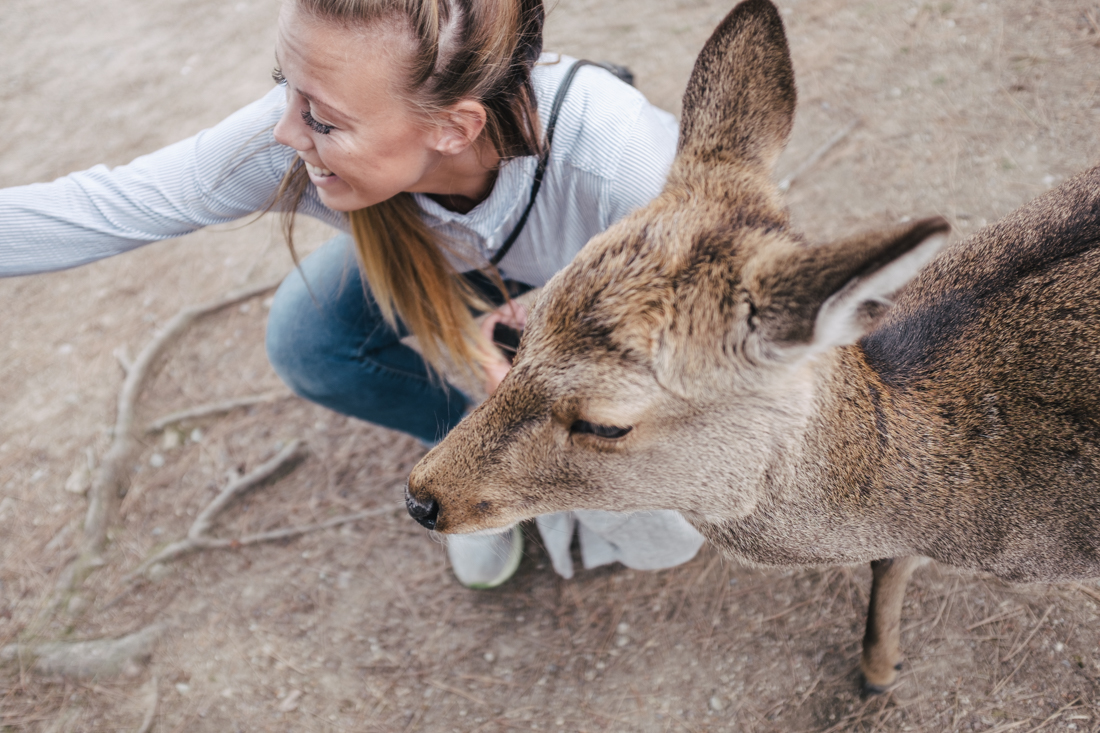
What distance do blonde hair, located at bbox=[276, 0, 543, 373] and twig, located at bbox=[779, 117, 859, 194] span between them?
7.26 ft

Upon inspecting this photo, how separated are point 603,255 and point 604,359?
26cm

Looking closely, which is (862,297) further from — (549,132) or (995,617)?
(995,617)

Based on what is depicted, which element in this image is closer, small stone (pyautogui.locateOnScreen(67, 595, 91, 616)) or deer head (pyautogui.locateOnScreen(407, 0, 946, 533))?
deer head (pyautogui.locateOnScreen(407, 0, 946, 533))

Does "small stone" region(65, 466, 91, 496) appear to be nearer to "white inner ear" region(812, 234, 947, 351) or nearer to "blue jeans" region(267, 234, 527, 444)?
"blue jeans" region(267, 234, 527, 444)

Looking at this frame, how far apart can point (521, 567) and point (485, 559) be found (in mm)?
224

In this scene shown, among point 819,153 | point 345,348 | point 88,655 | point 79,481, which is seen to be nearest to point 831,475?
point 345,348

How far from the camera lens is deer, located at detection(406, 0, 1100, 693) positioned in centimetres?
165

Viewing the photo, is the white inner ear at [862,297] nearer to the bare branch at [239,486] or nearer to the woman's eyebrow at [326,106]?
the woman's eyebrow at [326,106]

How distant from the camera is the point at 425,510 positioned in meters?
1.92

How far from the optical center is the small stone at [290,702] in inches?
118

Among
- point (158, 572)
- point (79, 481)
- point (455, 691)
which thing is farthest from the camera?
point (79, 481)

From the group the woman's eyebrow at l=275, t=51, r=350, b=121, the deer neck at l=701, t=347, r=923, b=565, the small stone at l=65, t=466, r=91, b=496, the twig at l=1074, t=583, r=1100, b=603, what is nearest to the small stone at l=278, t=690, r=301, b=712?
the small stone at l=65, t=466, r=91, b=496

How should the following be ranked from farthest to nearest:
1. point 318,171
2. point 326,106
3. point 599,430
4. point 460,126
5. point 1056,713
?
1. point 1056,713
2. point 318,171
3. point 460,126
4. point 326,106
5. point 599,430

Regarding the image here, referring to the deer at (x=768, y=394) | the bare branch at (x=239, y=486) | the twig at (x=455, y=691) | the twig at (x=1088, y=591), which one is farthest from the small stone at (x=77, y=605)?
the twig at (x=1088, y=591)
